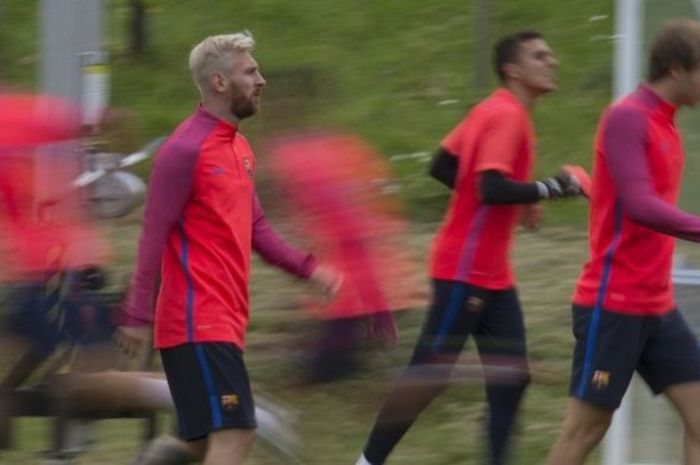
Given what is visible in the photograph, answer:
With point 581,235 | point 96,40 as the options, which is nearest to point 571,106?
point 581,235

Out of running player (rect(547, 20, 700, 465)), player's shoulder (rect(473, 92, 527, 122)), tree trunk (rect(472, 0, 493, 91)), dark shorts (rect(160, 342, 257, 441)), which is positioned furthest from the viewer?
tree trunk (rect(472, 0, 493, 91))

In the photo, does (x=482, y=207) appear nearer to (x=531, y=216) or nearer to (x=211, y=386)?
(x=531, y=216)

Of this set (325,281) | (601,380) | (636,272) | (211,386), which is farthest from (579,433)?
(211,386)

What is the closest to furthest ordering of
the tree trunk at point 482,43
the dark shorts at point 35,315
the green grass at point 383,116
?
the dark shorts at point 35,315 → the green grass at point 383,116 → the tree trunk at point 482,43

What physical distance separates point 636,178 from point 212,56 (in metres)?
1.40

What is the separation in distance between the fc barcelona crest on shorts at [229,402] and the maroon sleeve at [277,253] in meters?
0.59

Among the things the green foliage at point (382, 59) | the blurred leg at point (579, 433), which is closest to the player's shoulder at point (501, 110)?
the blurred leg at point (579, 433)

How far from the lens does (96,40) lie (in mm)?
7031

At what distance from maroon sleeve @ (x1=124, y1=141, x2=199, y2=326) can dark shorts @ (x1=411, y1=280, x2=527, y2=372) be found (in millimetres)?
1312

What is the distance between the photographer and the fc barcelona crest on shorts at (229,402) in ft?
18.6

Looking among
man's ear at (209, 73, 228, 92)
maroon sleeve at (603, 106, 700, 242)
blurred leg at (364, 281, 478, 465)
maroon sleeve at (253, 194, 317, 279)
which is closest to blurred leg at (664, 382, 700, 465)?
maroon sleeve at (603, 106, 700, 242)

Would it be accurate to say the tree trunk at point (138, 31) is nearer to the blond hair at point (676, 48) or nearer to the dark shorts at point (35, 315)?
the dark shorts at point (35, 315)

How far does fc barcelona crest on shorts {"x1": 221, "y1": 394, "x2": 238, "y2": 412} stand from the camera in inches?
223

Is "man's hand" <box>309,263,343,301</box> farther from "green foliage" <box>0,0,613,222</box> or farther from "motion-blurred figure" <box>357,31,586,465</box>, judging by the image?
"green foliage" <box>0,0,613,222</box>
